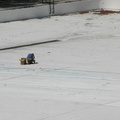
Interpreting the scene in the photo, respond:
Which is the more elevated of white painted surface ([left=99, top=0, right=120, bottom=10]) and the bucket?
the bucket

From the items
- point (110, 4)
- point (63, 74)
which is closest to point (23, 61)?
point (63, 74)

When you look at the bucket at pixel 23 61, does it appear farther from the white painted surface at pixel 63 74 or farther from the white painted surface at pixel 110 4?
the white painted surface at pixel 110 4

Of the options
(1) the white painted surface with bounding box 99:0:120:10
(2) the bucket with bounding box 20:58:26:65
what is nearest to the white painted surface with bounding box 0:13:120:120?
(2) the bucket with bounding box 20:58:26:65

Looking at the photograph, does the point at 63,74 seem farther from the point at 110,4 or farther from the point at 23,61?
the point at 110,4

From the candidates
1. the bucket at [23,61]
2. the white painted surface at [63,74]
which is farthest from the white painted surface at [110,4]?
the bucket at [23,61]

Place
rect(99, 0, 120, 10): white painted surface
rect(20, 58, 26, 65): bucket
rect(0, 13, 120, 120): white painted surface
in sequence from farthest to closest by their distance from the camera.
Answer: rect(99, 0, 120, 10): white painted surface → rect(20, 58, 26, 65): bucket → rect(0, 13, 120, 120): white painted surface

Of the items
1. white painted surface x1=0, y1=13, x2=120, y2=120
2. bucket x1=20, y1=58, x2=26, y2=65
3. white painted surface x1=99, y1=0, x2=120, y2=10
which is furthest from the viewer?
white painted surface x1=99, y1=0, x2=120, y2=10

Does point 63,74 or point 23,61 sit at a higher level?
point 63,74

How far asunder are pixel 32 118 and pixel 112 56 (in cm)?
1193

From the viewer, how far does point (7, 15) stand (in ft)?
131

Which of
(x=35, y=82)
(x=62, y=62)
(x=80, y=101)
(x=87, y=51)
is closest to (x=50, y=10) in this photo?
(x=87, y=51)

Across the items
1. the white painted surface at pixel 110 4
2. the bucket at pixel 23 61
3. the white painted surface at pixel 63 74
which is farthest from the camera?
the white painted surface at pixel 110 4

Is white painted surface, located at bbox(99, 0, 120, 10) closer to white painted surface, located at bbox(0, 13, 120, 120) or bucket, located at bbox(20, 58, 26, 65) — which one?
white painted surface, located at bbox(0, 13, 120, 120)

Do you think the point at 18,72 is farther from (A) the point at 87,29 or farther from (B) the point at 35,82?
(A) the point at 87,29
